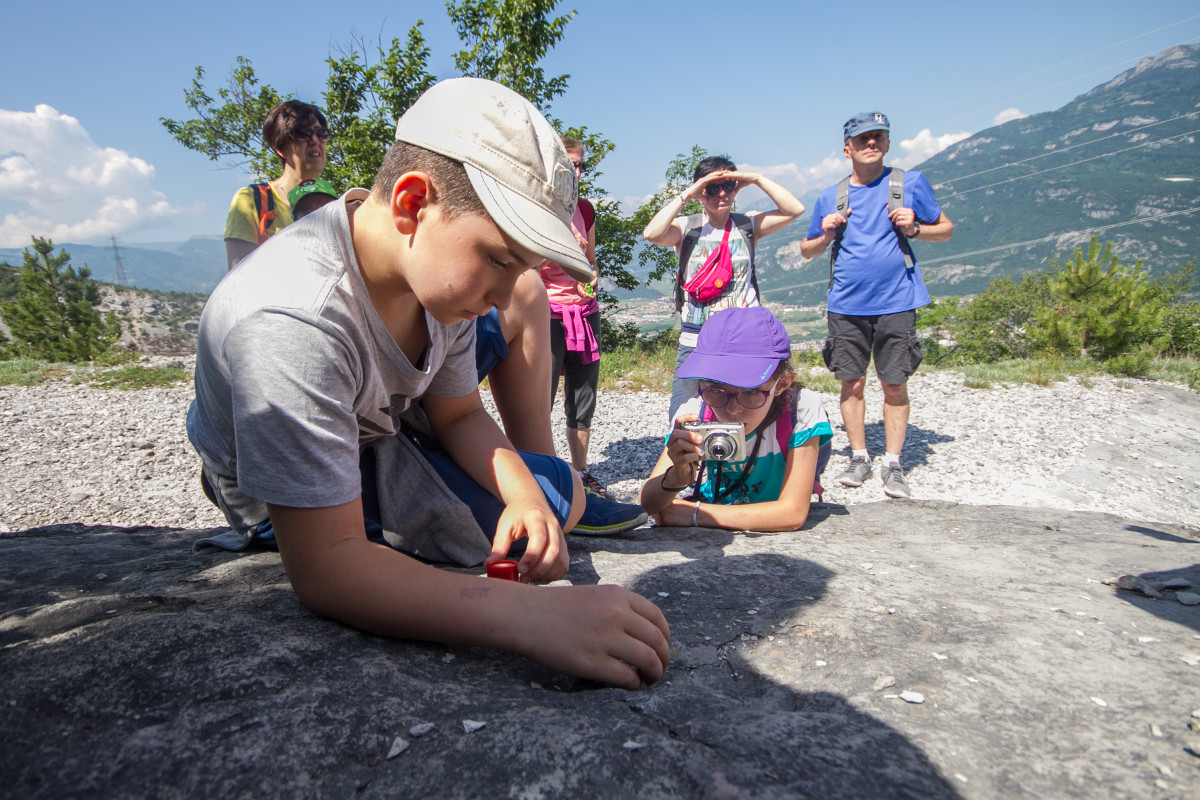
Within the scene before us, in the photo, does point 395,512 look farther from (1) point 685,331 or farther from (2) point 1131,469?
(2) point 1131,469

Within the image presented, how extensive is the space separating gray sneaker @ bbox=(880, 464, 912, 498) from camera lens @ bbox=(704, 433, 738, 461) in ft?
9.28

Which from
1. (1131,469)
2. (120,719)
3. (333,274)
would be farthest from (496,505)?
(1131,469)

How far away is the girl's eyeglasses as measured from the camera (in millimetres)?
3111

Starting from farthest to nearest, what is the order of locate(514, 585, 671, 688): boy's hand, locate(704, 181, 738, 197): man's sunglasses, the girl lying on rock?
locate(704, 181, 738, 197): man's sunglasses < the girl lying on rock < locate(514, 585, 671, 688): boy's hand

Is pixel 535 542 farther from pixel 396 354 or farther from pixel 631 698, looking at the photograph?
pixel 396 354

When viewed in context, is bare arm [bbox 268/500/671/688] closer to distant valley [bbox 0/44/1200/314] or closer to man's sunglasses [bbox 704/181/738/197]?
man's sunglasses [bbox 704/181/738/197]

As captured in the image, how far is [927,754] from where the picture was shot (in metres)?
1.22

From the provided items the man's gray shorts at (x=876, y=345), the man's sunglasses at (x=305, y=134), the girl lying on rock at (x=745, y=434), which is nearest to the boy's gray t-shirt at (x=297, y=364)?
the girl lying on rock at (x=745, y=434)

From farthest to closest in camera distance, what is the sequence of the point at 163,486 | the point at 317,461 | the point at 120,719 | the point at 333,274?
the point at 163,486 → the point at 333,274 → the point at 317,461 → the point at 120,719

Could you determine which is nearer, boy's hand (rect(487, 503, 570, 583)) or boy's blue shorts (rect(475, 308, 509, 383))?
boy's hand (rect(487, 503, 570, 583))

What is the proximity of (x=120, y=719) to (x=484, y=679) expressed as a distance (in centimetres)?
71

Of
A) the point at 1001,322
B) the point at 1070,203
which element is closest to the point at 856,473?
the point at 1001,322

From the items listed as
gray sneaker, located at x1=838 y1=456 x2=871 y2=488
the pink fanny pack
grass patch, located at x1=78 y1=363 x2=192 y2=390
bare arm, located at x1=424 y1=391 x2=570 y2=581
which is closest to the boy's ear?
bare arm, located at x1=424 y1=391 x2=570 y2=581

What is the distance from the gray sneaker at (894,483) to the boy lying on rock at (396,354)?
394 centimetres
